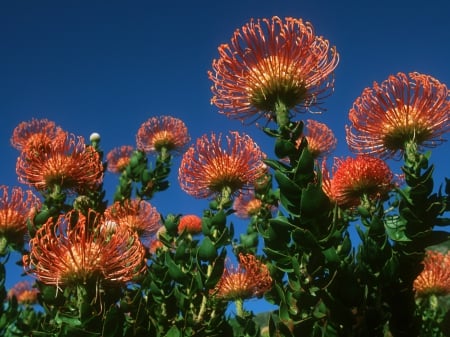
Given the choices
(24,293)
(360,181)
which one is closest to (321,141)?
(360,181)

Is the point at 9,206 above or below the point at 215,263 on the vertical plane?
above

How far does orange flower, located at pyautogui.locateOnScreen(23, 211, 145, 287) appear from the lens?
3.71m

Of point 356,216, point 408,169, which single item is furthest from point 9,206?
point 408,169

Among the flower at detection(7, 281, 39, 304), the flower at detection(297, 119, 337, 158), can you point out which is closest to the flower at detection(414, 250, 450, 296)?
the flower at detection(297, 119, 337, 158)

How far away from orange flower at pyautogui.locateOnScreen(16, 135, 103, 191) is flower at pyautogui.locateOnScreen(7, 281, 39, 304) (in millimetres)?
5185

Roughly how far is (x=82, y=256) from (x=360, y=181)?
2.68 m

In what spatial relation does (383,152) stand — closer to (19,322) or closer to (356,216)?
(356,216)

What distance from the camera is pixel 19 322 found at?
470 centimetres

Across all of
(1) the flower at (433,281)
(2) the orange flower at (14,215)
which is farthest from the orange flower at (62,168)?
(1) the flower at (433,281)

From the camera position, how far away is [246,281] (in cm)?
577

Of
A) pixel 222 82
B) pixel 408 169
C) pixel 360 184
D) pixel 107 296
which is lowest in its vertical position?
pixel 107 296

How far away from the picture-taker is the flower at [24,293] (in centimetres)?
1002

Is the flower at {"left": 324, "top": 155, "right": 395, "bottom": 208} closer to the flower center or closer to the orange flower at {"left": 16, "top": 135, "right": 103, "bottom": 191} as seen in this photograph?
the flower center

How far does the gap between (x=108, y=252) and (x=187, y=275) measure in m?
0.66
